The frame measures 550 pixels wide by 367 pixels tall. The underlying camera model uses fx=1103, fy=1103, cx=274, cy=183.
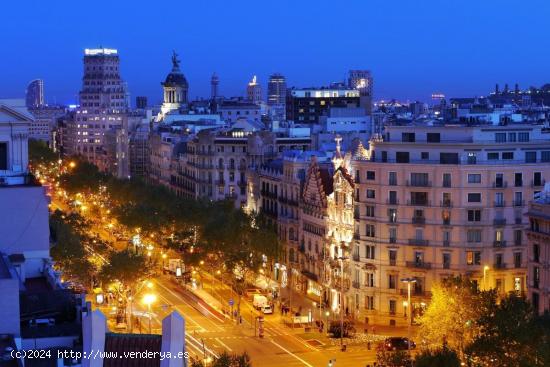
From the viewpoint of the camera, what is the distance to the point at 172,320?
134ft

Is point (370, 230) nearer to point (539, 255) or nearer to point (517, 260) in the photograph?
point (517, 260)

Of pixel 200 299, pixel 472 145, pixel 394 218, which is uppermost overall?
pixel 472 145

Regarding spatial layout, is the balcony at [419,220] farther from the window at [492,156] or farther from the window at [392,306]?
the window at [492,156]

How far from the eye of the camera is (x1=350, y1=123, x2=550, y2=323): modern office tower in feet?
339

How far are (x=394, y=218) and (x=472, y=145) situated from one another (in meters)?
10.1

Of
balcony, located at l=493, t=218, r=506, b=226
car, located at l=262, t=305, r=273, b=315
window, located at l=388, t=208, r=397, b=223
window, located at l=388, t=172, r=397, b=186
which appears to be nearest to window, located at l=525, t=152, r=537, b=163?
balcony, located at l=493, t=218, r=506, b=226

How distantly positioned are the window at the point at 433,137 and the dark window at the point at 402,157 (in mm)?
2480

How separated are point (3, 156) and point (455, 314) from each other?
35305mm

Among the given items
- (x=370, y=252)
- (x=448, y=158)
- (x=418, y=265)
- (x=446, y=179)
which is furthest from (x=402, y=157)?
(x=418, y=265)

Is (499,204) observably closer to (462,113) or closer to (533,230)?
(533,230)

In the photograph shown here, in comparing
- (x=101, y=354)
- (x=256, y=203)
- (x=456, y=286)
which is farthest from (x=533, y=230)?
(x=256, y=203)

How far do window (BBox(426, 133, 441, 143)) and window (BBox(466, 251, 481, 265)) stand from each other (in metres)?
11.1

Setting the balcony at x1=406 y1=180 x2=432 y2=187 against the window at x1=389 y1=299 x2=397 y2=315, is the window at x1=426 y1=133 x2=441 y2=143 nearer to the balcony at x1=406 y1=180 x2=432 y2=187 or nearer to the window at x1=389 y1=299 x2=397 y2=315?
the balcony at x1=406 y1=180 x2=432 y2=187

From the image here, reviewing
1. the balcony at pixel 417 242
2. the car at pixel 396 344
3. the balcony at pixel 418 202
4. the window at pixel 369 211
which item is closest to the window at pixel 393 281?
the balcony at pixel 417 242
